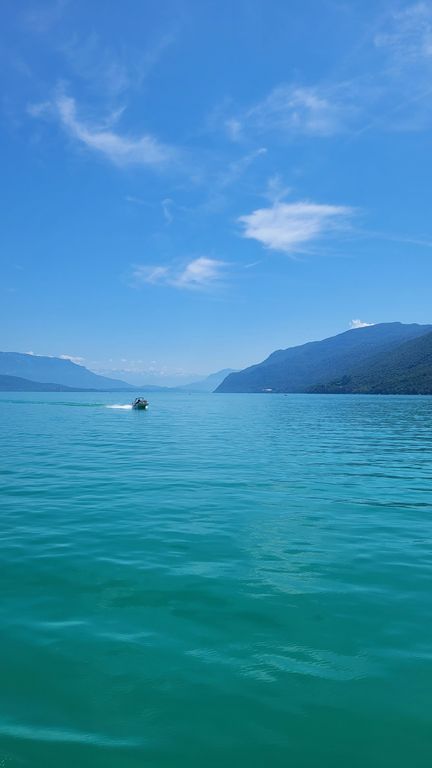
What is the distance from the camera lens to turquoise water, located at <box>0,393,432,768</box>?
625 centimetres

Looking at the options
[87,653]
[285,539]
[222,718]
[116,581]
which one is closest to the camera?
[222,718]

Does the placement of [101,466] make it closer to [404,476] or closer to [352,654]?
[404,476]

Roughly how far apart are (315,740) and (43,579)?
7.87 metres

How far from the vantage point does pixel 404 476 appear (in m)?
27.8

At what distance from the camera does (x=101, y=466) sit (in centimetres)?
3103

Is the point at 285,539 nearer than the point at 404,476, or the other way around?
the point at 285,539

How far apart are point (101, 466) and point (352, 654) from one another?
24713mm

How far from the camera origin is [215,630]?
30.2 feet

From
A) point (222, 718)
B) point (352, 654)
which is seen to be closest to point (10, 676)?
point (222, 718)

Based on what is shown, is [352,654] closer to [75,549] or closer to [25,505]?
[75,549]

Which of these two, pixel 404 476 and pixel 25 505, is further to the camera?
pixel 404 476

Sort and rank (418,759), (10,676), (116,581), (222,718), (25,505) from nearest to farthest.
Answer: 1. (418,759)
2. (222,718)
3. (10,676)
4. (116,581)
5. (25,505)

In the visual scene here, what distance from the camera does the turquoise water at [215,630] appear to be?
625 centimetres

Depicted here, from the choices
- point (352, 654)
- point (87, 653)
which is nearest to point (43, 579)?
point (87, 653)
